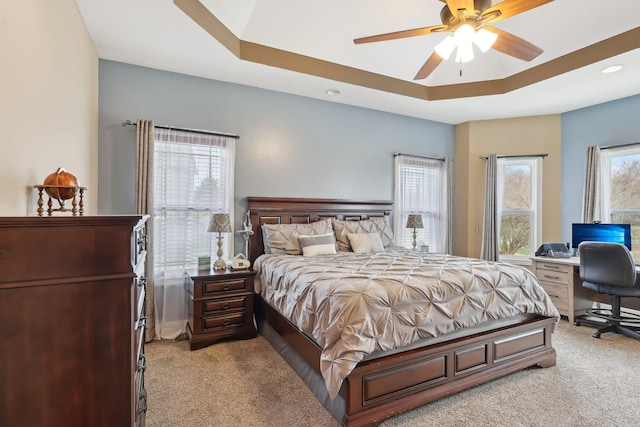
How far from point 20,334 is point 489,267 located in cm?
290

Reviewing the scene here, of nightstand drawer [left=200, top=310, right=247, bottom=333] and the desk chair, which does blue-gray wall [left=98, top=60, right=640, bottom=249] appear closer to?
nightstand drawer [left=200, top=310, right=247, bottom=333]

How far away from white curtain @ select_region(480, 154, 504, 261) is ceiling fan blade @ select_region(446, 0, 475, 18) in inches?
135

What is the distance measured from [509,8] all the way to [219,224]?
295 cm

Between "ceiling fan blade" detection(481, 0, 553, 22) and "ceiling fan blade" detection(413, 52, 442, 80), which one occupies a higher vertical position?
"ceiling fan blade" detection(413, 52, 442, 80)

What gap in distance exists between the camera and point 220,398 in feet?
7.31

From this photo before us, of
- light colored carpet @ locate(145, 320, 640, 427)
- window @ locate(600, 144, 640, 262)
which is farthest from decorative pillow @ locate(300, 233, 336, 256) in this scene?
window @ locate(600, 144, 640, 262)

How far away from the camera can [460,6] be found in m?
2.01

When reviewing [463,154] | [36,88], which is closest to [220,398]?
[36,88]

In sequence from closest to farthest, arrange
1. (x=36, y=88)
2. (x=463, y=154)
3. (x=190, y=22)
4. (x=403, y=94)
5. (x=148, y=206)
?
(x=36, y=88) → (x=190, y=22) → (x=148, y=206) → (x=403, y=94) → (x=463, y=154)

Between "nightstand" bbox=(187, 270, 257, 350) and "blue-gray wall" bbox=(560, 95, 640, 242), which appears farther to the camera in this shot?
"blue-gray wall" bbox=(560, 95, 640, 242)

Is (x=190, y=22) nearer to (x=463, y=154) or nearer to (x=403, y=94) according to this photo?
(x=403, y=94)

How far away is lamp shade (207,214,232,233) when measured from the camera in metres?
3.25

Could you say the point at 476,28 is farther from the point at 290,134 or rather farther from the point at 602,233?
the point at 602,233

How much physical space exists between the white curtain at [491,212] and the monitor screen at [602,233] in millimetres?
951
